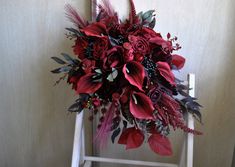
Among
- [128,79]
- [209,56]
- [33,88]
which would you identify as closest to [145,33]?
[128,79]

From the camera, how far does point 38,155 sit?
4.57 feet

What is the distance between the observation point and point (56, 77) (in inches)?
48.2

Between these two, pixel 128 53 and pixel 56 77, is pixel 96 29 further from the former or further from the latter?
pixel 56 77

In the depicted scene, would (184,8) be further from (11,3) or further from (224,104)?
(11,3)

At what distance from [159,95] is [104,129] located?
7.6 inches

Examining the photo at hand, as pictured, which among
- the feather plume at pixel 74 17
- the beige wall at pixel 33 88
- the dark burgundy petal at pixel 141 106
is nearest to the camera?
the dark burgundy petal at pixel 141 106

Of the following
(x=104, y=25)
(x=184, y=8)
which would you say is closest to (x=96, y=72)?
(x=104, y=25)

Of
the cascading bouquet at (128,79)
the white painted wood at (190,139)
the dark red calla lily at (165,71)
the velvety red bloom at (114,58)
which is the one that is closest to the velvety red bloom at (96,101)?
the cascading bouquet at (128,79)

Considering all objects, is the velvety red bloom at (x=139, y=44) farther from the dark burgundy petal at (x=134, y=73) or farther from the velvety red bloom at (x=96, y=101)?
the velvety red bloom at (x=96, y=101)

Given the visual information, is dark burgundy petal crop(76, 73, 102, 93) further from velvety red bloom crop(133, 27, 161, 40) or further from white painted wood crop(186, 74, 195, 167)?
white painted wood crop(186, 74, 195, 167)

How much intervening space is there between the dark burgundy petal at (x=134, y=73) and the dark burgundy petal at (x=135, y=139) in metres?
0.17

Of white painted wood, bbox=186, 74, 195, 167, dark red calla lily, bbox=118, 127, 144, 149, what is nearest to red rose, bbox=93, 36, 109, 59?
dark red calla lily, bbox=118, 127, 144, 149

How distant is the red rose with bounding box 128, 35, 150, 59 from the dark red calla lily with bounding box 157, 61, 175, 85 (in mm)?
59

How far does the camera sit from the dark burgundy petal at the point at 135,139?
0.91 m
